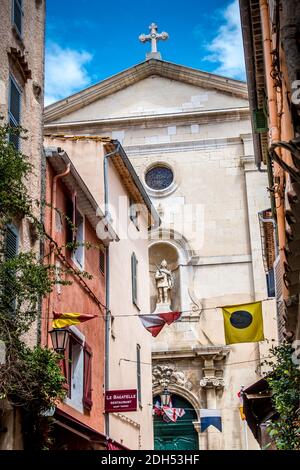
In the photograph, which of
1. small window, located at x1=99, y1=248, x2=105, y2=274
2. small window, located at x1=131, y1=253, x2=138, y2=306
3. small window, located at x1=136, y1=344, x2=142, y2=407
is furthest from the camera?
small window, located at x1=131, y1=253, x2=138, y2=306

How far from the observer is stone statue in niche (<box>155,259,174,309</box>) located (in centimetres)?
2927

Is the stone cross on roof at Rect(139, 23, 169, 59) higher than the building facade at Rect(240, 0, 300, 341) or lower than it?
higher

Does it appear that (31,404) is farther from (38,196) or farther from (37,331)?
(38,196)

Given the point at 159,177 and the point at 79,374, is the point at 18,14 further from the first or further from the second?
the point at 159,177

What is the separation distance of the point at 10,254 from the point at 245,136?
2014 centimetres

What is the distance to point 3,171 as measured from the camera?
1147 centimetres

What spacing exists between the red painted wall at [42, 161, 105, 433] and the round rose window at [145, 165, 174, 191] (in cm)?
1293

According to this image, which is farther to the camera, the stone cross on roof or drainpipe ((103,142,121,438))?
the stone cross on roof

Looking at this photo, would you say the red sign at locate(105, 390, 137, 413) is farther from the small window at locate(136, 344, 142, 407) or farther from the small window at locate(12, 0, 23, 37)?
the small window at locate(12, 0, 23, 37)

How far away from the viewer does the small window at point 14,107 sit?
14.0m

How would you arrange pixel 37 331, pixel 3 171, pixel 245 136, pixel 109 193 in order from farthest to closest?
pixel 245 136
pixel 109 193
pixel 37 331
pixel 3 171

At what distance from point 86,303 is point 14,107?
16.8 feet

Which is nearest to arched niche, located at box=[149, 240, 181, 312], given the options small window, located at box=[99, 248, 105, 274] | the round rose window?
the round rose window

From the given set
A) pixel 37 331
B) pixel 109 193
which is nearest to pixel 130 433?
pixel 109 193
